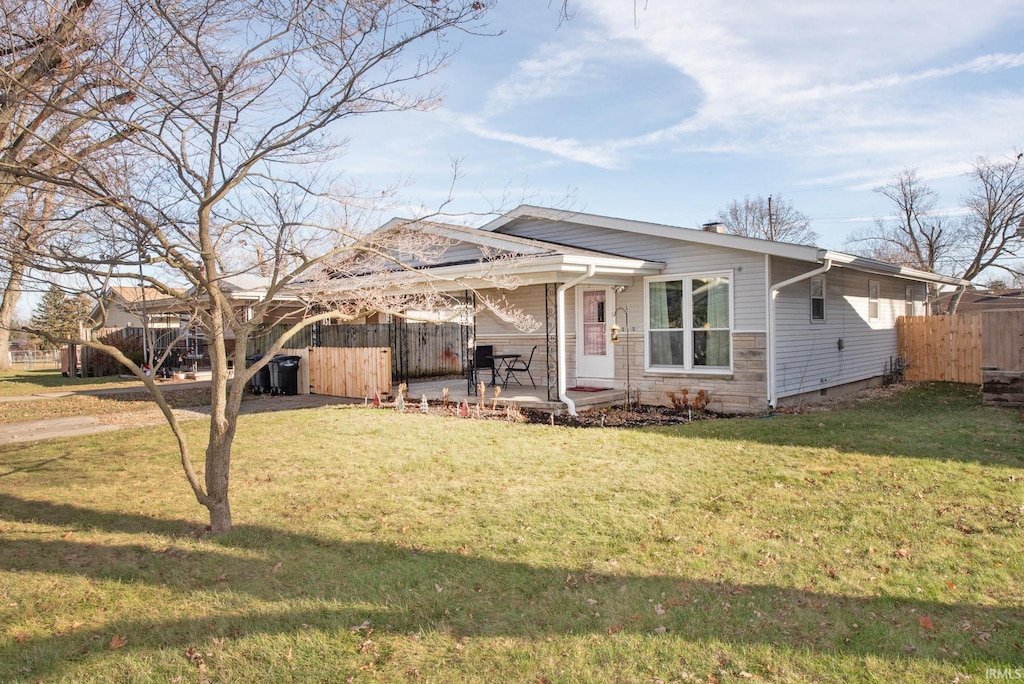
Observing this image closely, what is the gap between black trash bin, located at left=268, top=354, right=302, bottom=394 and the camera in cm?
1502

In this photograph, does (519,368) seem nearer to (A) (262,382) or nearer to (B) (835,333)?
(B) (835,333)

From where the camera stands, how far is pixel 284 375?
15.1 meters

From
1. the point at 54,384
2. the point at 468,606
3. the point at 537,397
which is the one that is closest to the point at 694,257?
the point at 537,397

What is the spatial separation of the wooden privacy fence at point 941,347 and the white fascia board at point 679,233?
8.11 metres

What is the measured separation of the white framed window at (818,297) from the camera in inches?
468

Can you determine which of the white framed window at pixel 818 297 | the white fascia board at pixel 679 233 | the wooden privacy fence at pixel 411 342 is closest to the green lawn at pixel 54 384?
the wooden privacy fence at pixel 411 342

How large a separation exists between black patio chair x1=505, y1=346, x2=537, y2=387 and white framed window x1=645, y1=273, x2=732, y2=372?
2.75m

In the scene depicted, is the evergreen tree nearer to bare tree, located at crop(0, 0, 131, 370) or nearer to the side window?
bare tree, located at crop(0, 0, 131, 370)

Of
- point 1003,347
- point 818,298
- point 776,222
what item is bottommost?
point 1003,347

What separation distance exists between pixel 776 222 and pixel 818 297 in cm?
3325

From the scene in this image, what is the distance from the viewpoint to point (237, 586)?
4156 mm

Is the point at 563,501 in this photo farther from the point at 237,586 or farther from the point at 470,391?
the point at 470,391

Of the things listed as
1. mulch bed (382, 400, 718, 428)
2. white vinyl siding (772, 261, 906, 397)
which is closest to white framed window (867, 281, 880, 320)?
white vinyl siding (772, 261, 906, 397)

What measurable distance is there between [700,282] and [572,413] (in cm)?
339
